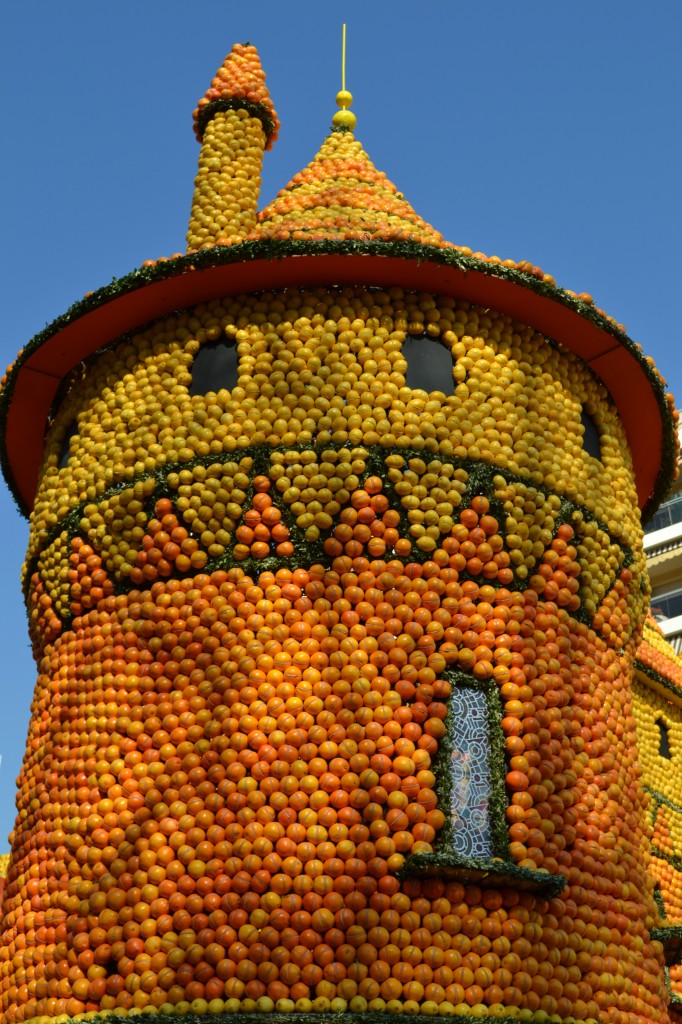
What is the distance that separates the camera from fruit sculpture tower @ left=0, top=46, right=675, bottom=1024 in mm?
8664

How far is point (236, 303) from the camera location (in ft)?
35.6

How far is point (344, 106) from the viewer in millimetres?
14789

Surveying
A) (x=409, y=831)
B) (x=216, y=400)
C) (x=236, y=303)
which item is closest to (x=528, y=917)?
(x=409, y=831)

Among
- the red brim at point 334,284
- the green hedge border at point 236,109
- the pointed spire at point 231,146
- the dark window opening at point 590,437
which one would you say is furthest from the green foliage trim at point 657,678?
the green hedge border at point 236,109

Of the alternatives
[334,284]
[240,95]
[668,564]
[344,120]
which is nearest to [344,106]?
[344,120]

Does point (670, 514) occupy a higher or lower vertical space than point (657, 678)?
higher

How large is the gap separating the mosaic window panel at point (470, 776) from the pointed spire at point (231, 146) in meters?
5.55

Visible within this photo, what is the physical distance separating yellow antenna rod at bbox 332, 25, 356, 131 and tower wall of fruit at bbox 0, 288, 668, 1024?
4.63 m

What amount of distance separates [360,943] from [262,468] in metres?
3.79


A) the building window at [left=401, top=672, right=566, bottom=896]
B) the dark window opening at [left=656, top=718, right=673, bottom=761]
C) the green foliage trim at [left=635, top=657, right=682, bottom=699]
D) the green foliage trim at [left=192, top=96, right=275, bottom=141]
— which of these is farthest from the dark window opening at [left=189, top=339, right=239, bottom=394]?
the dark window opening at [left=656, top=718, right=673, bottom=761]

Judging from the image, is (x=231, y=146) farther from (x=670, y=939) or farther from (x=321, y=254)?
(x=670, y=939)

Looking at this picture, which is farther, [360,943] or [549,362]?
[549,362]

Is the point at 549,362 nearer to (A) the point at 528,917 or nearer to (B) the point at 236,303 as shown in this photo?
(B) the point at 236,303

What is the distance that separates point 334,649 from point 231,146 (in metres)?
6.26
